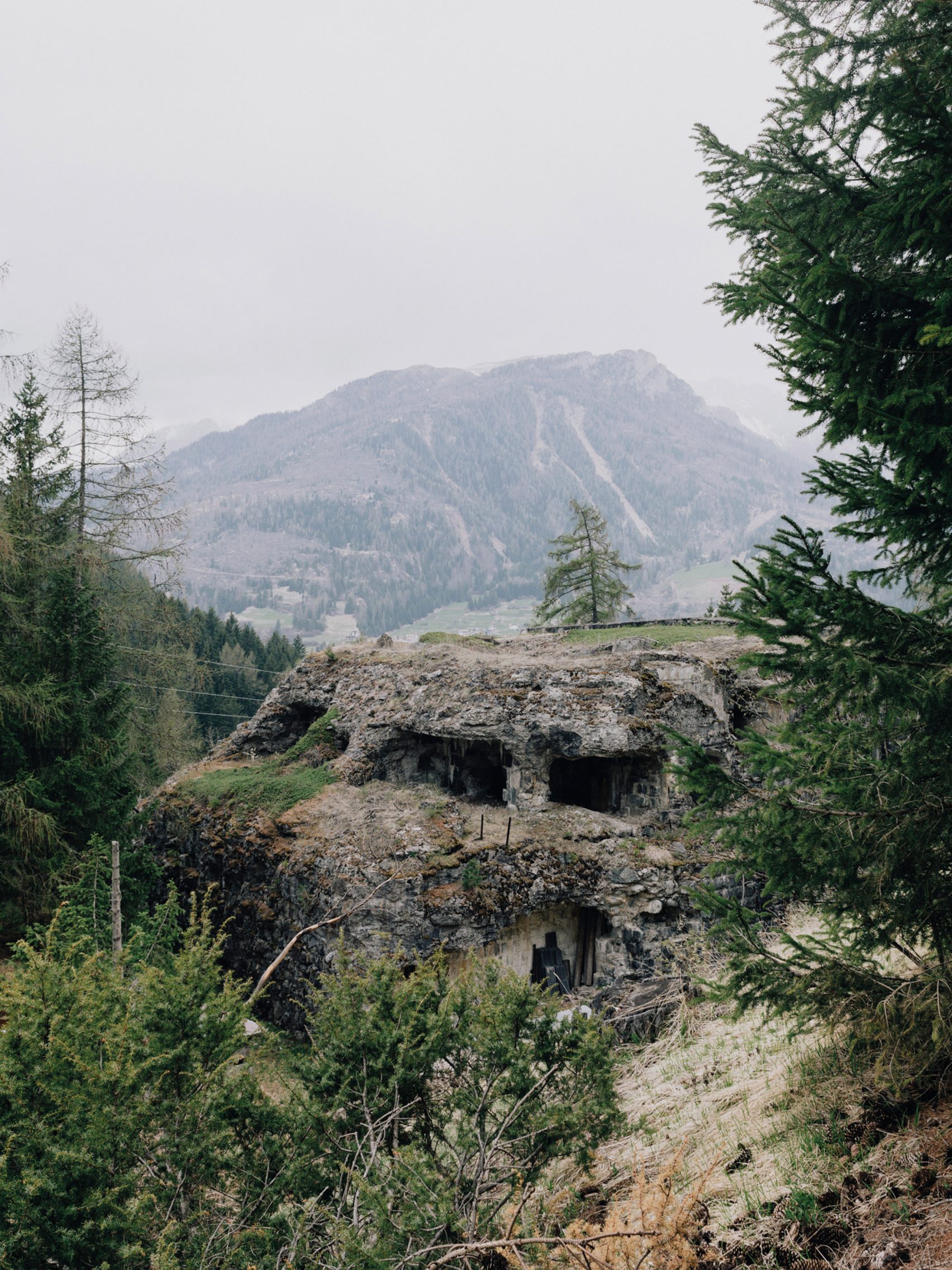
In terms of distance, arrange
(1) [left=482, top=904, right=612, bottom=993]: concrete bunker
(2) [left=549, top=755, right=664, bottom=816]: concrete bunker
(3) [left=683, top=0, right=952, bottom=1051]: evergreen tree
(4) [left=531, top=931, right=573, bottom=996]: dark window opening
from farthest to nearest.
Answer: (2) [left=549, top=755, right=664, bottom=816]: concrete bunker → (4) [left=531, top=931, right=573, bottom=996]: dark window opening → (1) [left=482, top=904, right=612, bottom=993]: concrete bunker → (3) [left=683, top=0, right=952, bottom=1051]: evergreen tree

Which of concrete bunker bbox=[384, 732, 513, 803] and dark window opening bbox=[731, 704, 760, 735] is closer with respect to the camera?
dark window opening bbox=[731, 704, 760, 735]

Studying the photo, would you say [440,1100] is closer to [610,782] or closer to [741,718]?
[610,782]

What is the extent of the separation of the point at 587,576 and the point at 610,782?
15.8 metres

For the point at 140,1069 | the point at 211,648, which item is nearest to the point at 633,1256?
the point at 140,1069

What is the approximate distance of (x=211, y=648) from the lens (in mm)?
50906

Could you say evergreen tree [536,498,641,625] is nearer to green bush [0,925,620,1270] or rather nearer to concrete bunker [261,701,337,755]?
concrete bunker [261,701,337,755]

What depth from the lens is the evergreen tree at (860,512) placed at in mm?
3525

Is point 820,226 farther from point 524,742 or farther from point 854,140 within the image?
point 524,742

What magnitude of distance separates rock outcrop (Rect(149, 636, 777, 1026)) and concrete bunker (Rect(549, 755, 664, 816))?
0.04 metres

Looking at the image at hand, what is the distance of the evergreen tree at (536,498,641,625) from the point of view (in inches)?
1197

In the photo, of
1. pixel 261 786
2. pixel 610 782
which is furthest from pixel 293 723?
pixel 610 782

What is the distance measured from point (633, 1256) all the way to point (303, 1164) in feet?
9.39

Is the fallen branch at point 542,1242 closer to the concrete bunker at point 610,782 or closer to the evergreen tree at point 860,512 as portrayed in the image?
the evergreen tree at point 860,512

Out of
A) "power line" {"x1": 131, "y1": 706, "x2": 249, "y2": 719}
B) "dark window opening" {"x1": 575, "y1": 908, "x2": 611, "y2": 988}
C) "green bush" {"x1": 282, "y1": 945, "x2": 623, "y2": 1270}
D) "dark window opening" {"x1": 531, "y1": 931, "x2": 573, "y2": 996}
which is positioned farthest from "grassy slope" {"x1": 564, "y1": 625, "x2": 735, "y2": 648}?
"power line" {"x1": 131, "y1": 706, "x2": 249, "y2": 719}
